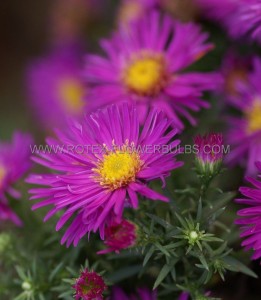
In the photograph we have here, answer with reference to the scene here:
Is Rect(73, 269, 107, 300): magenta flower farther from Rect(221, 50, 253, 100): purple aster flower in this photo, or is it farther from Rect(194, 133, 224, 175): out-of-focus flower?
Rect(221, 50, 253, 100): purple aster flower

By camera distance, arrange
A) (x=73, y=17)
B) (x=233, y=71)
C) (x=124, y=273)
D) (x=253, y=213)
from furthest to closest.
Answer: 1. (x=73, y=17)
2. (x=233, y=71)
3. (x=124, y=273)
4. (x=253, y=213)

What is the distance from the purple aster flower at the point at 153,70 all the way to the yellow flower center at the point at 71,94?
527 millimetres

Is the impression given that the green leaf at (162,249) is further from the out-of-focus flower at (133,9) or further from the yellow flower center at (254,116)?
the out-of-focus flower at (133,9)

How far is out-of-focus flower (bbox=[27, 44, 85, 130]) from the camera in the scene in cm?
171

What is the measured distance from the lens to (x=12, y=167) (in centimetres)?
106

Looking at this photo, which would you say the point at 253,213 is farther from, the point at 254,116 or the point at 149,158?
the point at 254,116

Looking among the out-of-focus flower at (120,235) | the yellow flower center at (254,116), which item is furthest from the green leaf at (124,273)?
the yellow flower center at (254,116)

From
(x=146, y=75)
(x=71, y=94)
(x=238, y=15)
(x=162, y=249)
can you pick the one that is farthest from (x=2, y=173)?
(x=71, y=94)

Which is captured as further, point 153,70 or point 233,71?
point 233,71

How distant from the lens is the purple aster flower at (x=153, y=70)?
1028mm

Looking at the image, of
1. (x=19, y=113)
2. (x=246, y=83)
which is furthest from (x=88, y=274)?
(x=19, y=113)

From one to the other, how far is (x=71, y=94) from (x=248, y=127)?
808mm

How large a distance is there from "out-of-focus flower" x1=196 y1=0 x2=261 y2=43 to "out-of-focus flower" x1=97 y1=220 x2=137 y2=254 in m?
0.40

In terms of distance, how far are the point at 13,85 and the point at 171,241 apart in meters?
1.41
